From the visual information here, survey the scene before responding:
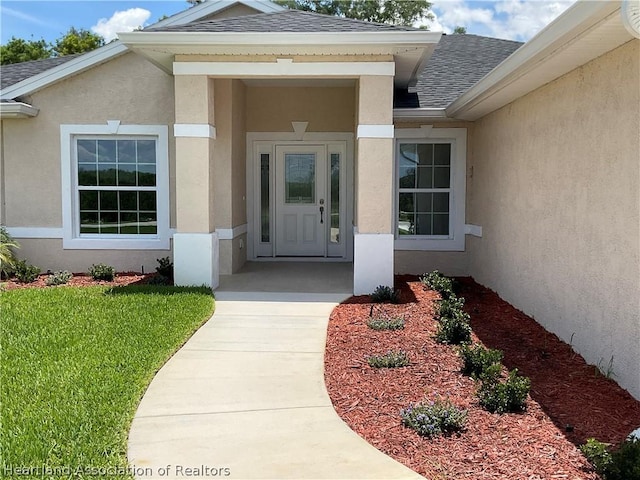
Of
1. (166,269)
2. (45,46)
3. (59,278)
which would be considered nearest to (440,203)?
(166,269)

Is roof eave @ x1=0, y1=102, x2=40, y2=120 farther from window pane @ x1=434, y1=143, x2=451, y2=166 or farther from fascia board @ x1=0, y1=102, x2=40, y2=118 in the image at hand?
window pane @ x1=434, y1=143, x2=451, y2=166

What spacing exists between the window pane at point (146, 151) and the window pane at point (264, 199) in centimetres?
248

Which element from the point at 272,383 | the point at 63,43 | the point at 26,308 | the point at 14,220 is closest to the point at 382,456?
the point at 272,383

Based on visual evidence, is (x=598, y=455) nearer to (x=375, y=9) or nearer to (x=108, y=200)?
(x=108, y=200)

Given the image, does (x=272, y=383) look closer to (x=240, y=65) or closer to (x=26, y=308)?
(x=26, y=308)

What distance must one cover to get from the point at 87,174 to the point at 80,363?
6692 mm

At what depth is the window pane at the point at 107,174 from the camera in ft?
37.2

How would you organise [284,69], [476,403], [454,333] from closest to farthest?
[476,403] < [454,333] < [284,69]

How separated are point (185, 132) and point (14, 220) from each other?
180 inches

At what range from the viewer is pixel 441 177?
11.6m

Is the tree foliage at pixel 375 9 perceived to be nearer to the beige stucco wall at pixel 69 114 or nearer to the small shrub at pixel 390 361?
the beige stucco wall at pixel 69 114

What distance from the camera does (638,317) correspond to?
4.98 meters

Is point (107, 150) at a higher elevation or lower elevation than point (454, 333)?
higher

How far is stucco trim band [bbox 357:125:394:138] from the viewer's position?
889cm
